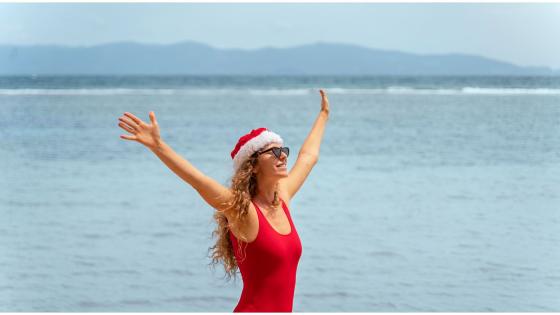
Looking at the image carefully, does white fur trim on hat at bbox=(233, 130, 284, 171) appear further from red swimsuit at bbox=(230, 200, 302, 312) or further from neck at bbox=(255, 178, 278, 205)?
red swimsuit at bbox=(230, 200, 302, 312)

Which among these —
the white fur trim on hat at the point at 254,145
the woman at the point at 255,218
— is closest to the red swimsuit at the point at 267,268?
the woman at the point at 255,218

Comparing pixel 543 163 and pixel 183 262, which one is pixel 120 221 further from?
pixel 543 163

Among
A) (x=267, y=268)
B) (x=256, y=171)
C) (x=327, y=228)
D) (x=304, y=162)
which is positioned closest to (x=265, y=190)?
(x=256, y=171)

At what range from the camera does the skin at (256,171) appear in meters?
3.27

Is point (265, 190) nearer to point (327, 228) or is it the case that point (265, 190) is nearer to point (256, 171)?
point (256, 171)

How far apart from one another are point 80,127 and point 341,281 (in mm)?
16582

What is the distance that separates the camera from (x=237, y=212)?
351 cm

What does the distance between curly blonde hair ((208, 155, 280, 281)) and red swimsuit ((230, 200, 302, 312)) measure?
6 cm

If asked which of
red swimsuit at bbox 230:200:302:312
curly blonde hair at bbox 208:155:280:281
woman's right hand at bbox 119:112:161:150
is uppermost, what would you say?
woman's right hand at bbox 119:112:161:150

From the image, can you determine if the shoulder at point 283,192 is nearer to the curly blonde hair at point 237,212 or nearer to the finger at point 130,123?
the curly blonde hair at point 237,212

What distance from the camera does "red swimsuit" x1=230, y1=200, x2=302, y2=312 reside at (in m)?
3.56

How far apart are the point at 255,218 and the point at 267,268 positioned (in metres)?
0.21

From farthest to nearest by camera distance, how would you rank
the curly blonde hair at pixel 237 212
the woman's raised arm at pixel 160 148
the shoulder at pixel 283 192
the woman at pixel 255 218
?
the shoulder at pixel 283 192, the curly blonde hair at pixel 237 212, the woman at pixel 255 218, the woman's raised arm at pixel 160 148

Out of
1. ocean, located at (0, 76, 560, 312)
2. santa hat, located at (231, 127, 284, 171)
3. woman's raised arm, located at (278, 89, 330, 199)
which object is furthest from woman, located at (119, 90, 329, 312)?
ocean, located at (0, 76, 560, 312)
